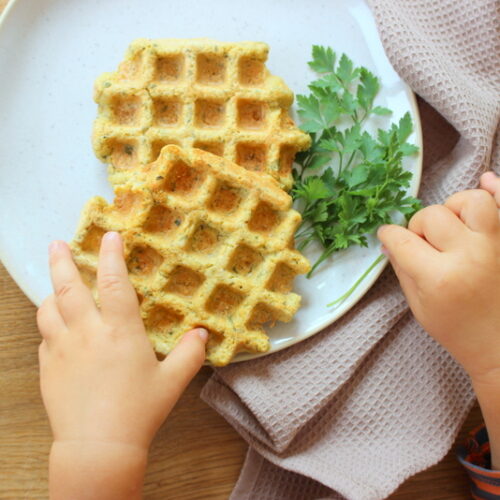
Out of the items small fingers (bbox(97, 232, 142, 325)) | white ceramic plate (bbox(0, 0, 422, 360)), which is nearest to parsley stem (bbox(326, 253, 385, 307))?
white ceramic plate (bbox(0, 0, 422, 360))

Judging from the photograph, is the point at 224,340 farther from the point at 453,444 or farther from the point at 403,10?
the point at 403,10

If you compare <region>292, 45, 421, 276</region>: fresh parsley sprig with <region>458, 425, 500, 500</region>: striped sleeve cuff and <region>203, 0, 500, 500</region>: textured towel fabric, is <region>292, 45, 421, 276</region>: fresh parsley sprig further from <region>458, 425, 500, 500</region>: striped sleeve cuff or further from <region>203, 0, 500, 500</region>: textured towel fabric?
<region>458, 425, 500, 500</region>: striped sleeve cuff

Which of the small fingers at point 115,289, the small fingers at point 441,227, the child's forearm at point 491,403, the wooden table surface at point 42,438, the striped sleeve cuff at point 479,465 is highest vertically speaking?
the small fingers at point 441,227

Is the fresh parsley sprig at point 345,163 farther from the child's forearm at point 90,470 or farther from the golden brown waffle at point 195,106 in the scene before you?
the child's forearm at point 90,470

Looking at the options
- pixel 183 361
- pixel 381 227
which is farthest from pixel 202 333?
pixel 381 227

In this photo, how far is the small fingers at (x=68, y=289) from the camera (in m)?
1.14

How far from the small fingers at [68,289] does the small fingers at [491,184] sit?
0.88 metres

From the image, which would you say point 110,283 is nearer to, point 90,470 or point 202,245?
point 202,245

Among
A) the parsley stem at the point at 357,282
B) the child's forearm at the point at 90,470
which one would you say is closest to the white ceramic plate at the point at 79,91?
the parsley stem at the point at 357,282

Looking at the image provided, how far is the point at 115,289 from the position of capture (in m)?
1.13

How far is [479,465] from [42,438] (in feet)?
3.41

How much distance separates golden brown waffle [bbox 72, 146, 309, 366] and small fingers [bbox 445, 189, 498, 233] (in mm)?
343

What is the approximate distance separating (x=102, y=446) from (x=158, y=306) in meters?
0.28

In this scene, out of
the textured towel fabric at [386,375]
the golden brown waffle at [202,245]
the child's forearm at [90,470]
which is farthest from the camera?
the textured towel fabric at [386,375]
